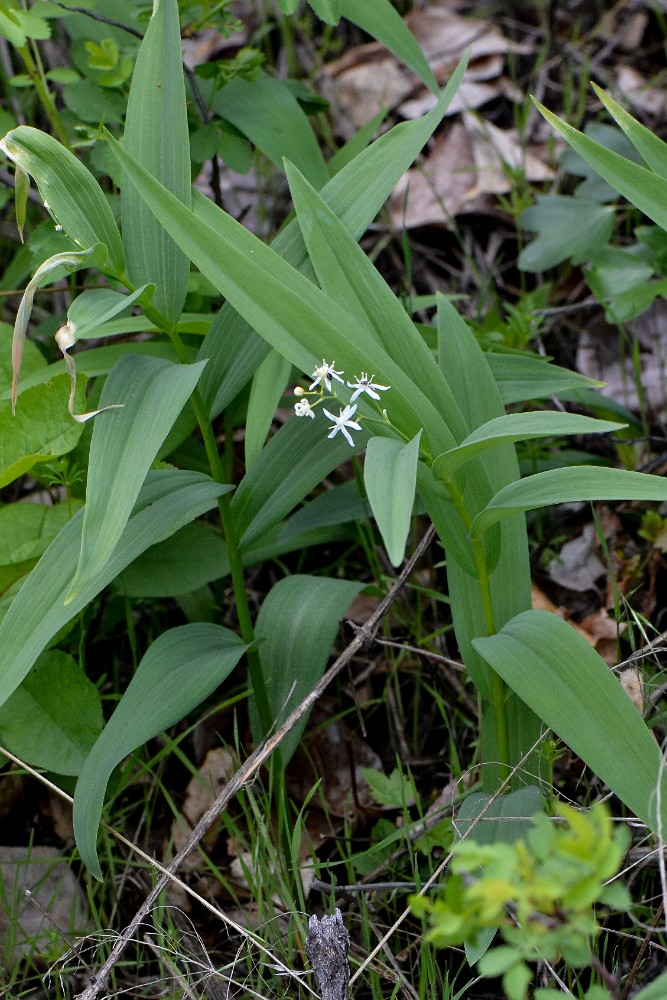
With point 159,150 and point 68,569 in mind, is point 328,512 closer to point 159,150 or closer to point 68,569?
point 68,569

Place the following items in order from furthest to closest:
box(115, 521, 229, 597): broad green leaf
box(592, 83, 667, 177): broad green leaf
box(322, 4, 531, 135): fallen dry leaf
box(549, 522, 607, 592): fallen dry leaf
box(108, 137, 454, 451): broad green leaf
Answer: box(322, 4, 531, 135): fallen dry leaf < box(549, 522, 607, 592): fallen dry leaf < box(115, 521, 229, 597): broad green leaf < box(592, 83, 667, 177): broad green leaf < box(108, 137, 454, 451): broad green leaf

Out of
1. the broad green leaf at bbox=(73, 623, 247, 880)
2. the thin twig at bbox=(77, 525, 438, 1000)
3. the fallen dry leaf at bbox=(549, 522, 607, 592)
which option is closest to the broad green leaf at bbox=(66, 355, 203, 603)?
the broad green leaf at bbox=(73, 623, 247, 880)

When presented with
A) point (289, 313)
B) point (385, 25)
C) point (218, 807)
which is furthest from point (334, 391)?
point (385, 25)

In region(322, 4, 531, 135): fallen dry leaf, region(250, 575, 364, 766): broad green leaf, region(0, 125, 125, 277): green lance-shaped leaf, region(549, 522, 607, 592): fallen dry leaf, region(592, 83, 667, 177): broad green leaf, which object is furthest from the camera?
region(322, 4, 531, 135): fallen dry leaf

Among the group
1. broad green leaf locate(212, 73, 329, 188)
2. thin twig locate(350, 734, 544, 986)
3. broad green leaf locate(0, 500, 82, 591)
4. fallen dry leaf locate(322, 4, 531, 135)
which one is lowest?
thin twig locate(350, 734, 544, 986)

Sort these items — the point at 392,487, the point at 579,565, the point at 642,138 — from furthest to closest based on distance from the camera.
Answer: the point at 579,565 → the point at 642,138 → the point at 392,487

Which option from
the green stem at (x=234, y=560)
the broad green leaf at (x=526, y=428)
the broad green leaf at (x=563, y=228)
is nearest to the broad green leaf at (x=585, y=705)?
the broad green leaf at (x=526, y=428)

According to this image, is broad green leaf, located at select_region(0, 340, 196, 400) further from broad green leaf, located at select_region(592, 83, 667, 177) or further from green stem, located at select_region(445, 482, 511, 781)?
broad green leaf, located at select_region(592, 83, 667, 177)
